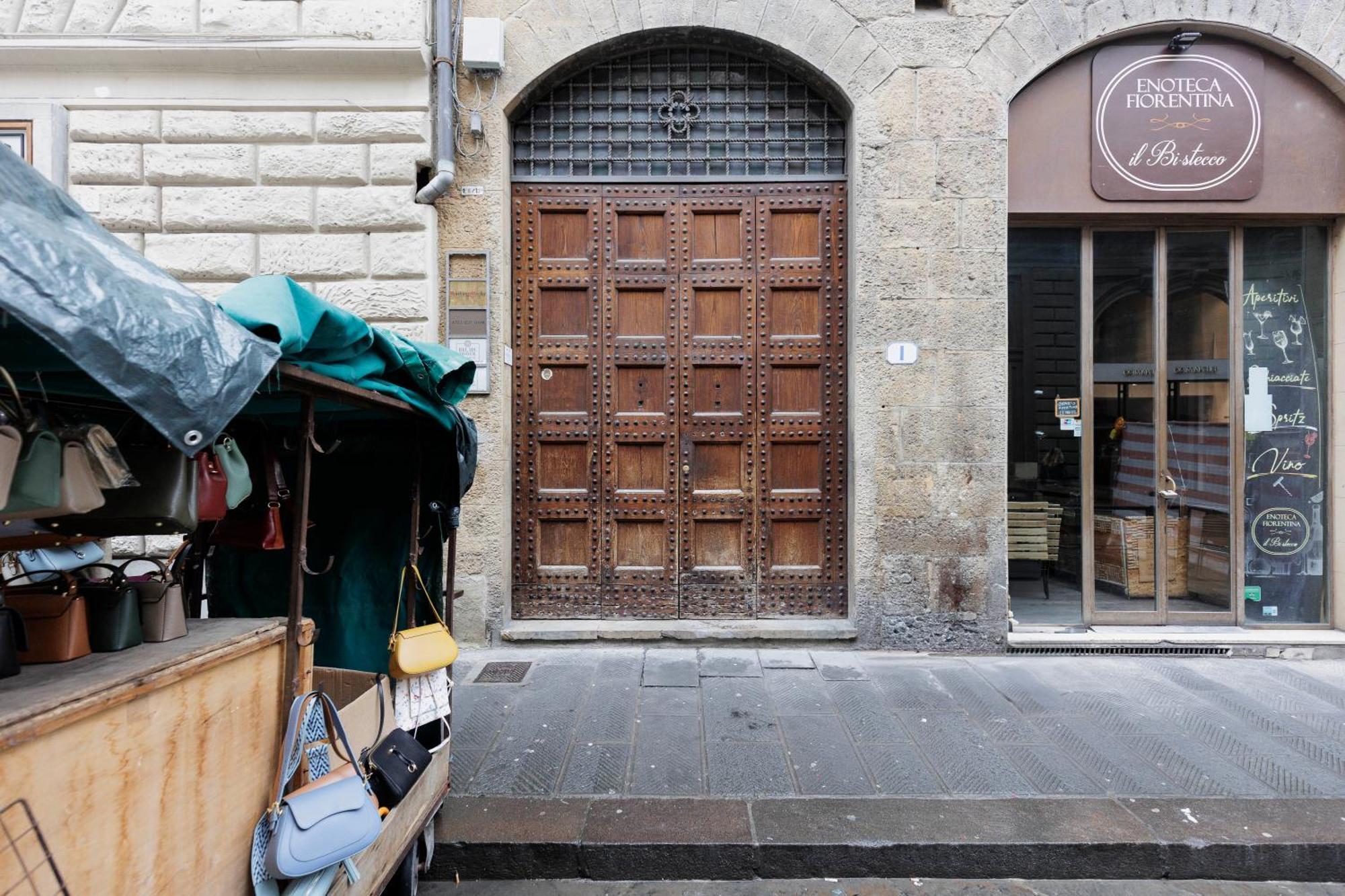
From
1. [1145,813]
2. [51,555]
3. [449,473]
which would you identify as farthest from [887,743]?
[51,555]

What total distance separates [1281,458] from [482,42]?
7871 millimetres

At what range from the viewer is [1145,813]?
3.52m

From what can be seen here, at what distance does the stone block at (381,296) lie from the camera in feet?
19.4

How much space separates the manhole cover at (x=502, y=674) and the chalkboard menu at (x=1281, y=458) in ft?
21.0

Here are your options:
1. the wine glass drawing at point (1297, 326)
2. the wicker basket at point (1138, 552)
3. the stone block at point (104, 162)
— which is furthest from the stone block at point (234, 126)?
the wine glass drawing at point (1297, 326)

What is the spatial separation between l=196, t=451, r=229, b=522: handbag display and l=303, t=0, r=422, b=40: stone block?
482cm

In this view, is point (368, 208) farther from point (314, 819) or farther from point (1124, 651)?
point (1124, 651)

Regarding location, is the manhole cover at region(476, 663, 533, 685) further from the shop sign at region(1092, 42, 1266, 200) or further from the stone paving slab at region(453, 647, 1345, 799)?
the shop sign at region(1092, 42, 1266, 200)

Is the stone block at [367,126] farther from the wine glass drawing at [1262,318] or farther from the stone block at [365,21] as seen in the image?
the wine glass drawing at [1262,318]

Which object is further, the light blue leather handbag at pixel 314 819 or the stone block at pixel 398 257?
the stone block at pixel 398 257

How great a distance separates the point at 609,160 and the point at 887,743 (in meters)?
5.30

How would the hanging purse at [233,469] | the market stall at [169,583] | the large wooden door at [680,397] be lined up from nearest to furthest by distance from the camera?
1. the market stall at [169,583]
2. the hanging purse at [233,469]
3. the large wooden door at [680,397]

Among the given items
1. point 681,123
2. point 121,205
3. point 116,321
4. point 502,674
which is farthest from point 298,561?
point 681,123

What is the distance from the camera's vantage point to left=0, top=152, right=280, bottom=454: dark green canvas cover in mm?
1493
